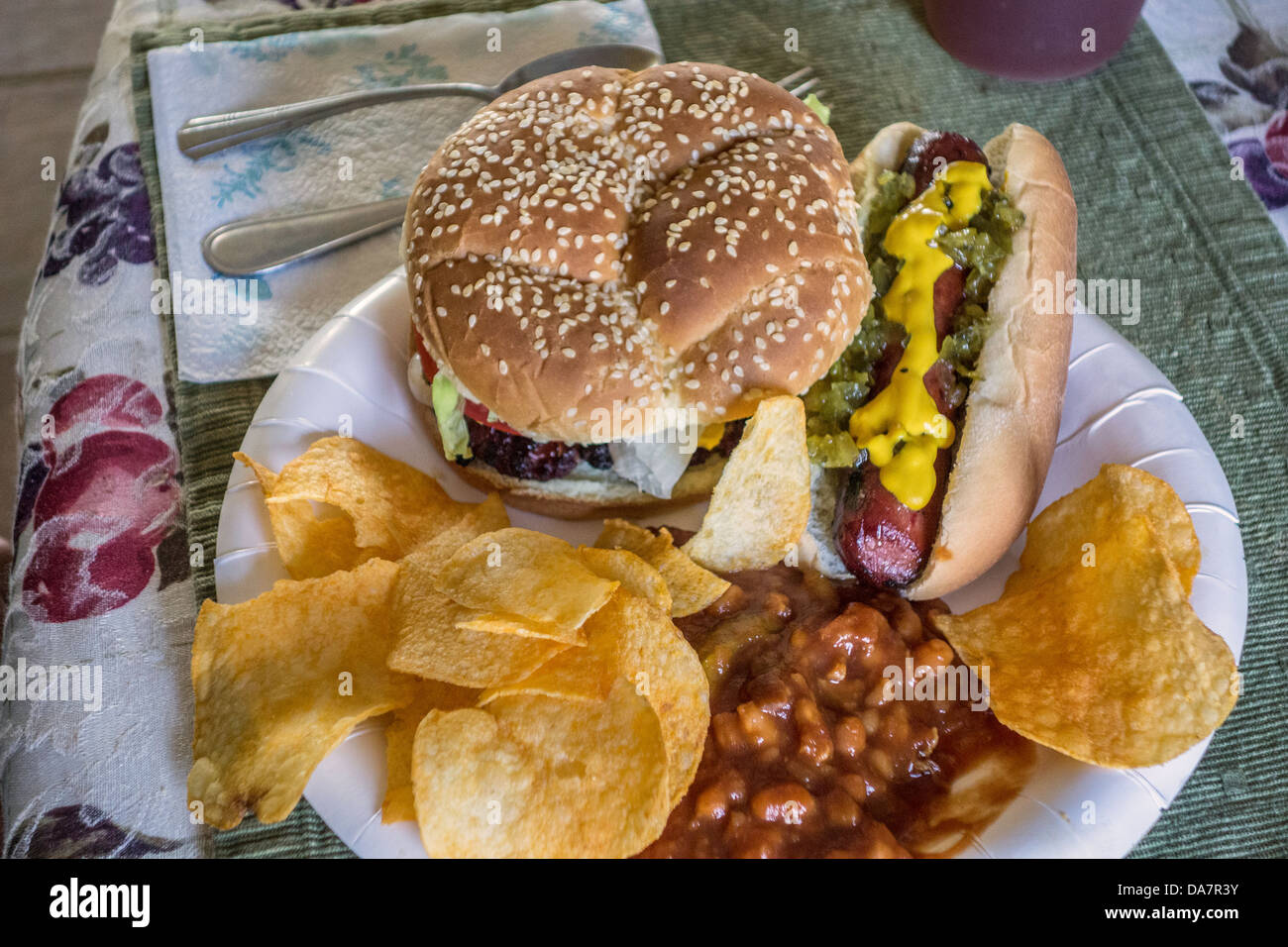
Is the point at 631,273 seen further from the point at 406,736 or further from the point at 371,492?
the point at 406,736

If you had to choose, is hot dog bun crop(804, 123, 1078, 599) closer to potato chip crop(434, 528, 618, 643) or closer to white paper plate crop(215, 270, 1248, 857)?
white paper plate crop(215, 270, 1248, 857)

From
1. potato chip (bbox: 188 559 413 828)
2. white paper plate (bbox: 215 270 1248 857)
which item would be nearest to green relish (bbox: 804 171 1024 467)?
white paper plate (bbox: 215 270 1248 857)

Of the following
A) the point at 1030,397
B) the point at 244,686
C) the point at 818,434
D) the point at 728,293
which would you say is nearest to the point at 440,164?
the point at 728,293

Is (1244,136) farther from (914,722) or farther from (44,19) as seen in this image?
(44,19)

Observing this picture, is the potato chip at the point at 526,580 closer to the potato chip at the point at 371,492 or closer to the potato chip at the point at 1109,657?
the potato chip at the point at 371,492

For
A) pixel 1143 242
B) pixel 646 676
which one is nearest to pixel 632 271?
pixel 646 676

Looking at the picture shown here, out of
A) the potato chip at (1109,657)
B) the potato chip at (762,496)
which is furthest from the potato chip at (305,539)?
the potato chip at (1109,657)
